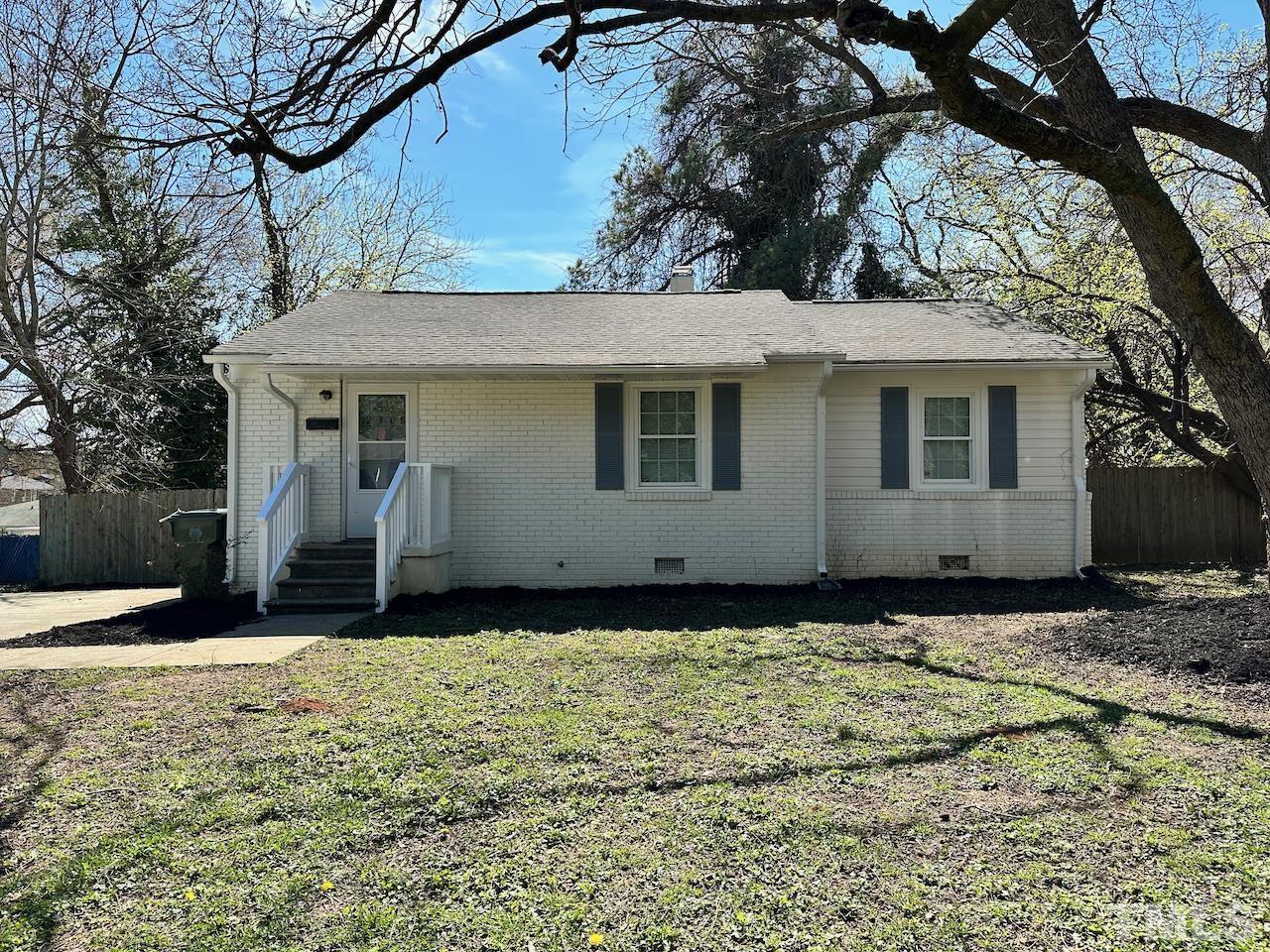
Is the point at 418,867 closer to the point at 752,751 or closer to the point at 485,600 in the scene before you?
the point at 752,751

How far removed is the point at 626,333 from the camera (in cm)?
1144

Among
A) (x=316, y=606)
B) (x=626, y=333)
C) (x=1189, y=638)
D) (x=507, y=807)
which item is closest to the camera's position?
(x=507, y=807)

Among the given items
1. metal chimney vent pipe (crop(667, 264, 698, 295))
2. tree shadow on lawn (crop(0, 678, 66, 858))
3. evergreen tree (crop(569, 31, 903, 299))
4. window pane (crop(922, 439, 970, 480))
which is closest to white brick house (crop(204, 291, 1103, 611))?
window pane (crop(922, 439, 970, 480))

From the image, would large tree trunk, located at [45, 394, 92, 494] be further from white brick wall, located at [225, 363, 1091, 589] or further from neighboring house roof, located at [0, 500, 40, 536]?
neighboring house roof, located at [0, 500, 40, 536]

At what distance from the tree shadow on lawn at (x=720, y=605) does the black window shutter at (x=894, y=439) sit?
1421 millimetres

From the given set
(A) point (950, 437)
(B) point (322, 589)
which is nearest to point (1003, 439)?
(A) point (950, 437)

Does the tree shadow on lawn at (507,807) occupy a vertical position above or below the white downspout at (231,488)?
below

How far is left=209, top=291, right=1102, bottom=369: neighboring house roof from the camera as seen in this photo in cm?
1025

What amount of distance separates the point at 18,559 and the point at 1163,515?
20.7 meters

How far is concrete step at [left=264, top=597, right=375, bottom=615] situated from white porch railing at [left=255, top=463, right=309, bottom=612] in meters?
0.14

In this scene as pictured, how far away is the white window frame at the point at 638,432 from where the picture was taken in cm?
1089

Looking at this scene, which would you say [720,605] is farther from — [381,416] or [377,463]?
[381,416]

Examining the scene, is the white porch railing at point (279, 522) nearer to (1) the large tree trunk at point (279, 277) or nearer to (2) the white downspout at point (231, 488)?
(2) the white downspout at point (231, 488)

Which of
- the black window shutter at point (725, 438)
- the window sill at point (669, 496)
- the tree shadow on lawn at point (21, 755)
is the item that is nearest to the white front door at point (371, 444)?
the window sill at point (669, 496)
